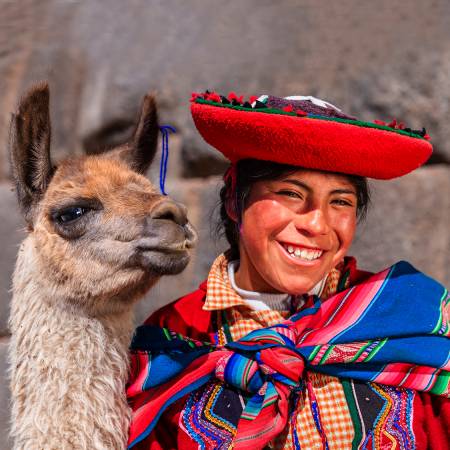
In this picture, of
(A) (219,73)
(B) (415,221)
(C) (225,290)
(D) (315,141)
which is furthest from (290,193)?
(A) (219,73)

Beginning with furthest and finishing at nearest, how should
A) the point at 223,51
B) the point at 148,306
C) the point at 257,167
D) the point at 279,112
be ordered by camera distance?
the point at 148,306
the point at 223,51
the point at 257,167
the point at 279,112

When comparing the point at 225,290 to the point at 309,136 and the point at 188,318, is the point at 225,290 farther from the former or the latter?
the point at 309,136

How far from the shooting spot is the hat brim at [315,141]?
1.14m

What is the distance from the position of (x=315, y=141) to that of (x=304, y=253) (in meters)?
0.23

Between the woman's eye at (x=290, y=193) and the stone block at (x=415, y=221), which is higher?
the stone block at (x=415, y=221)

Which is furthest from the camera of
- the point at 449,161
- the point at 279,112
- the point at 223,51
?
the point at 223,51

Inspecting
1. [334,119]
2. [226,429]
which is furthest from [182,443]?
[334,119]

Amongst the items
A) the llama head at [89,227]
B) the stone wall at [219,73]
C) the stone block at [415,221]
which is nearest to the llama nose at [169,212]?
the llama head at [89,227]

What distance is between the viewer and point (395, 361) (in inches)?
46.8

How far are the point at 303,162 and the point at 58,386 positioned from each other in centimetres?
61

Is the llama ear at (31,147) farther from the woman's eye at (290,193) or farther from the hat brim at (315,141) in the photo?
the woman's eye at (290,193)

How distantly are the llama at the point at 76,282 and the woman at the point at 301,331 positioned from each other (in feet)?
0.30

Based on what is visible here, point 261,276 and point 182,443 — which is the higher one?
point 261,276

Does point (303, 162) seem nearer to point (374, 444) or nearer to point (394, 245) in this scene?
point (374, 444)
